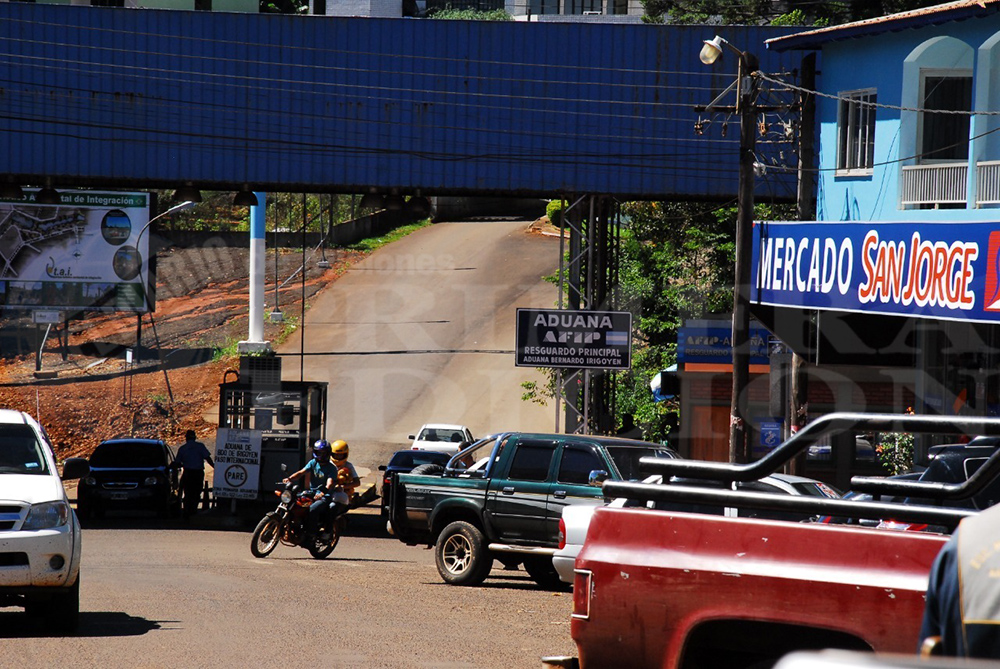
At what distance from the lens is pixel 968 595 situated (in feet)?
9.96

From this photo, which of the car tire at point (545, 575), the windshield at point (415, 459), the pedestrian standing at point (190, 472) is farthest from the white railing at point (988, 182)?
the pedestrian standing at point (190, 472)

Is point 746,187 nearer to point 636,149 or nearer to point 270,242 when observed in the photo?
point 636,149

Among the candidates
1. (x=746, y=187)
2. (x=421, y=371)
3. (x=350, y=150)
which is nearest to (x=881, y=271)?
(x=746, y=187)

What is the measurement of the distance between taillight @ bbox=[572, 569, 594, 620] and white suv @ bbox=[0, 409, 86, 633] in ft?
20.7

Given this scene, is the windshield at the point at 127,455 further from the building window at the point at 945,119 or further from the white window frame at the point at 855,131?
the building window at the point at 945,119

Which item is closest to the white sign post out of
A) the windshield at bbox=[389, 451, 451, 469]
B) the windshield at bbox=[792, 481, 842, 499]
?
the windshield at bbox=[389, 451, 451, 469]

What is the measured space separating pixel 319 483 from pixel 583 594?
12.5 m

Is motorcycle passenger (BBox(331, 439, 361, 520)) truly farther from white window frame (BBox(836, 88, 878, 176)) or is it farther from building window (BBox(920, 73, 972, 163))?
white window frame (BBox(836, 88, 878, 176))

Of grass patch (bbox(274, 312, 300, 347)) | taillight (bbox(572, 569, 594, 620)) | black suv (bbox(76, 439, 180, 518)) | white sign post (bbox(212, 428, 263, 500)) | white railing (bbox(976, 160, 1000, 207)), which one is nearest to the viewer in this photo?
taillight (bbox(572, 569, 594, 620))

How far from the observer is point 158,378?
47.0 m

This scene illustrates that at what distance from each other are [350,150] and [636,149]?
253 inches

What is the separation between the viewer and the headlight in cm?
1046

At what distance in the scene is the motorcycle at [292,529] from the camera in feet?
57.5

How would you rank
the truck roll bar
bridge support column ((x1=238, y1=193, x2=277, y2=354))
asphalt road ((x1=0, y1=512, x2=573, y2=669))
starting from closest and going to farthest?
1. the truck roll bar
2. asphalt road ((x1=0, y1=512, x2=573, y2=669))
3. bridge support column ((x1=238, y1=193, x2=277, y2=354))
